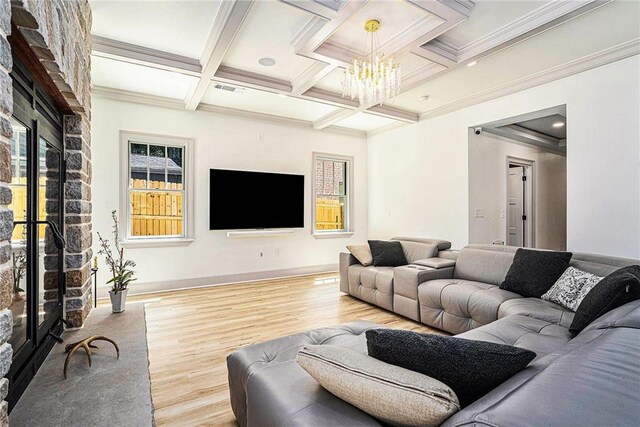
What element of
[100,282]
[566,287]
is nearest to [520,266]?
[566,287]

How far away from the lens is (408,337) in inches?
38.6

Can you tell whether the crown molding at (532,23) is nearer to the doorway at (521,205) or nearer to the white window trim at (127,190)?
the doorway at (521,205)

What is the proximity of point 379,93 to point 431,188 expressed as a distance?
250cm

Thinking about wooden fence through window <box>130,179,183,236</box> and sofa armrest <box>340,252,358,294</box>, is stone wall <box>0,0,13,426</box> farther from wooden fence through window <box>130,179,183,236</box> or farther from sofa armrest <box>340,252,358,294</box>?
wooden fence through window <box>130,179,183,236</box>

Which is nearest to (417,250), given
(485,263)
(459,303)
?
(485,263)

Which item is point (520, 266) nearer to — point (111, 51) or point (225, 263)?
point (225, 263)

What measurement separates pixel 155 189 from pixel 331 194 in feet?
10.2

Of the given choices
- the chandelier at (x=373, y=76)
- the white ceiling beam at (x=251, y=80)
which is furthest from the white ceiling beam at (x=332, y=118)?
the chandelier at (x=373, y=76)

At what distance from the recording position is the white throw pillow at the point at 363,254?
167 inches

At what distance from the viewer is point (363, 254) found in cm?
429

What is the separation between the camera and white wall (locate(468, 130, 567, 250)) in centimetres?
462

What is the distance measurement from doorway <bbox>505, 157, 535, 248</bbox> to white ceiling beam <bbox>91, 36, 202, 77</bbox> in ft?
17.7

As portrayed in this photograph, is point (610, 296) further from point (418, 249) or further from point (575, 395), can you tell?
point (418, 249)

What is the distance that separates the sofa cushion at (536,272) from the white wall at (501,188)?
5.75 feet
